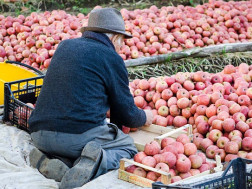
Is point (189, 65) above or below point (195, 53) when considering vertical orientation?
below

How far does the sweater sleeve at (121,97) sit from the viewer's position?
3.43 metres

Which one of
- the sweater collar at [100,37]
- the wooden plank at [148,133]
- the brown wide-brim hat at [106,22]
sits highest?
the brown wide-brim hat at [106,22]

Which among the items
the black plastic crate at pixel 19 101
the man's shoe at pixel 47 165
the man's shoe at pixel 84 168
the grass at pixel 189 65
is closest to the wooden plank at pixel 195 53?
the grass at pixel 189 65

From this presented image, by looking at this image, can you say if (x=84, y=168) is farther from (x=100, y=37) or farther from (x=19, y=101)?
(x=19, y=101)

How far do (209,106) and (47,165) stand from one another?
1.75 meters

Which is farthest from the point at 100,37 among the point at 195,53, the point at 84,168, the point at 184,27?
the point at 184,27

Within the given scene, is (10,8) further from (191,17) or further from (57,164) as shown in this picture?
(57,164)

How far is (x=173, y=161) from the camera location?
3.22m

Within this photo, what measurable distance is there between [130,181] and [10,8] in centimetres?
695

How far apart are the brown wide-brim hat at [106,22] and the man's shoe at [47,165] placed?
1.12 meters

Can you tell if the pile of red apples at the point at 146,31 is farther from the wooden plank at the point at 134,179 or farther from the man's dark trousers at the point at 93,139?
the wooden plank at the point at 134,179

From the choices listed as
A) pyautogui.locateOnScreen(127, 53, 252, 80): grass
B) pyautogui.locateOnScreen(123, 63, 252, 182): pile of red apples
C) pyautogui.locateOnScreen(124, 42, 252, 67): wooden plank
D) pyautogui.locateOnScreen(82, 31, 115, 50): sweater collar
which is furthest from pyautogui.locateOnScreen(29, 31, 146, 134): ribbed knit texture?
pyautogui.locateOnScreen(124, 42, 252, 67): wooden plank

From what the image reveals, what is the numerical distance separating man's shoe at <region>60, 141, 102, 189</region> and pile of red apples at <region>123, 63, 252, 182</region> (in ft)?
1.41

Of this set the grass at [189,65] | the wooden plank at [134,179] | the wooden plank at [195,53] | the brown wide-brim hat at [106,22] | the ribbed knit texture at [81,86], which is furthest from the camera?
the wooden plank at [195,53]
